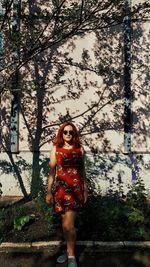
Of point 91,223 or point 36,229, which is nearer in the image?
point 91,223

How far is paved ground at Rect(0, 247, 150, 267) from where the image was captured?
5445mm

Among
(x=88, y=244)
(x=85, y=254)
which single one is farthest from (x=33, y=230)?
(x=85, y=254)

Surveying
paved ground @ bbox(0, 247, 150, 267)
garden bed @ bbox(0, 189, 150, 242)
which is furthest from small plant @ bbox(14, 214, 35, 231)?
paved ground @ bbox(0, 247, 150, 267)

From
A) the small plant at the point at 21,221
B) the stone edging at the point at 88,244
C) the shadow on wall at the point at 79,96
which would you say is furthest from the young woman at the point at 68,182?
the shadow on wall at the point at 79,96

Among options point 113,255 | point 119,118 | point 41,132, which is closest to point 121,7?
point 119,118

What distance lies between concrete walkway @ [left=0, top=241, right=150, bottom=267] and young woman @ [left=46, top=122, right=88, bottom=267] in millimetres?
285

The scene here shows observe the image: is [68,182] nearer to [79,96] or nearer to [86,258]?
[86,258]

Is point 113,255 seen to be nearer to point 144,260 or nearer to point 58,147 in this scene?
point 144,260

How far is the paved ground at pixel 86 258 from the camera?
5445 millimetres

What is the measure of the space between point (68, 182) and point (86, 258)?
3.83ft

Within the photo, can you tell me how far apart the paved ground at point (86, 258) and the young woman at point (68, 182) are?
0.24 m

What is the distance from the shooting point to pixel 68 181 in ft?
17.7

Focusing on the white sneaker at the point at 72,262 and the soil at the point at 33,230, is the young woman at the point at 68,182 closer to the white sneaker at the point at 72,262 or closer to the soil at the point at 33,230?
the white sneaker at the point at 72,262

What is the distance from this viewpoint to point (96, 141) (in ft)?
29.5
